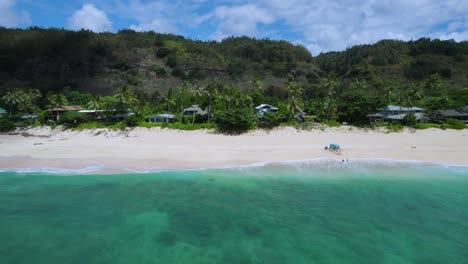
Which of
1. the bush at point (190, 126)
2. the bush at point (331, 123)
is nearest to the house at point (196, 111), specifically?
the bush at point (190, 126)

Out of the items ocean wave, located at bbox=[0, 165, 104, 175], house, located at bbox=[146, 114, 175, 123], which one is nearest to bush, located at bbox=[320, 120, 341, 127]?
house, located at bbox=[146, 114, 175, 123]

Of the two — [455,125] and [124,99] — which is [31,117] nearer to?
[124,99]

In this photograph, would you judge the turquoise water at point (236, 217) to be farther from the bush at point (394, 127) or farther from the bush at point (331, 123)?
the bush at point (331, 123)

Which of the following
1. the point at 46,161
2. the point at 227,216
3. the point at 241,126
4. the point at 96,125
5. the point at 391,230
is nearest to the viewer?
the point at 391,230

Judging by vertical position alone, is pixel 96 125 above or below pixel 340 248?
above

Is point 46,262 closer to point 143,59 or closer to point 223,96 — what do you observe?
point 223,96

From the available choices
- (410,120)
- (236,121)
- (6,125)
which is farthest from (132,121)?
(410,120)

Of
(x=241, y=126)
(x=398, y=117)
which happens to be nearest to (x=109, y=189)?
(x=241, y=126)

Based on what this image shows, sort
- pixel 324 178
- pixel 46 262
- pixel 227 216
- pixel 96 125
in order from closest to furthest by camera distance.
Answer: pixel 46 262 < pixel 227 216 < pixel 324 178 < pixel 96 125
